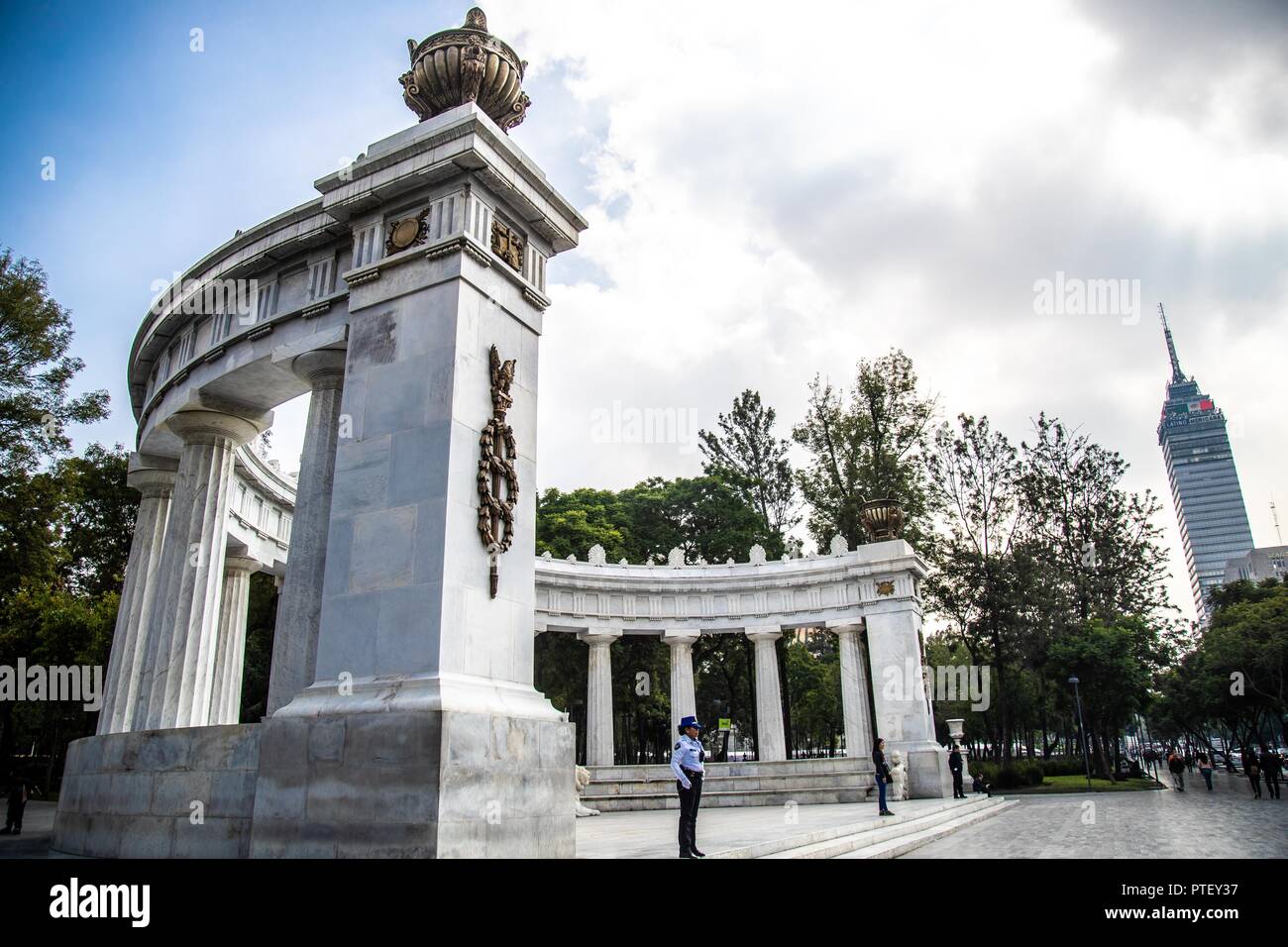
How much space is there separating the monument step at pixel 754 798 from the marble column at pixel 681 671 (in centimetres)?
847

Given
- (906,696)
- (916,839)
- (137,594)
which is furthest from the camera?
(906,696)

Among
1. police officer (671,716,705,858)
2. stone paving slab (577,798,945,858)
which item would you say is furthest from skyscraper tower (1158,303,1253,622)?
police officer (671,716,705,858)

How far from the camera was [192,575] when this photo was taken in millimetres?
16219

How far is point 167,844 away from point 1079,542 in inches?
2234

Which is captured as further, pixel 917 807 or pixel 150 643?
pixel 917 807

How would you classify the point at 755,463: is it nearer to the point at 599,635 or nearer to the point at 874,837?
the point at 599,635

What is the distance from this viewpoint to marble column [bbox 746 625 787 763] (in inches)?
1535

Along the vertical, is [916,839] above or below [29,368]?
below

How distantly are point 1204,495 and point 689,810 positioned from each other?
22155 centimetres

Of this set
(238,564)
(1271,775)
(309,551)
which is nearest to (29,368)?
(238,564)

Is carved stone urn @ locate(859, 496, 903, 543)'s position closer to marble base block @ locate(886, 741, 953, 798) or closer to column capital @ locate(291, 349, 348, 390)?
marble base block @ locate(886, 741, 953, 798)

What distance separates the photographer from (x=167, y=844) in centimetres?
1166
